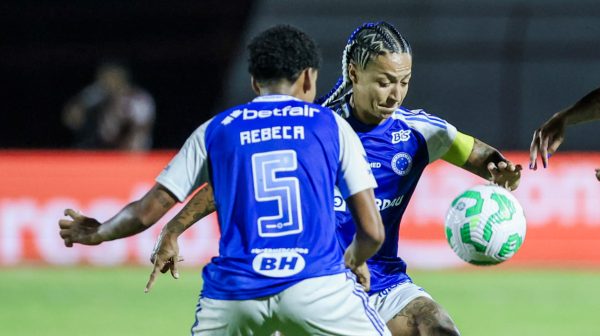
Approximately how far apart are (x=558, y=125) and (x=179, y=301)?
19.9ft

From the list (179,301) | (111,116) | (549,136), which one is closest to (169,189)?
(549,136)

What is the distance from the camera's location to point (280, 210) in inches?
200

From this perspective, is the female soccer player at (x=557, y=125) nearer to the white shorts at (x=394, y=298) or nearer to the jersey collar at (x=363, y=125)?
the jersey collar at (x=363, y=125)

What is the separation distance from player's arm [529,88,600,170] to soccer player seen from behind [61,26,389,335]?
193cm

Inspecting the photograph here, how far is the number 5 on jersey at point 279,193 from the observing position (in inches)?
200

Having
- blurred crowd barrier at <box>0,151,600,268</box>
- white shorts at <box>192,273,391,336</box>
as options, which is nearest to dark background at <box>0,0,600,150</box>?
blurred crowd barrier at <box>0,151,600,268</box>

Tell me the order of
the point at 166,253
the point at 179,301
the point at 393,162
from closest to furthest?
the point at 166,253
the point at 393,162
the point at 179,301

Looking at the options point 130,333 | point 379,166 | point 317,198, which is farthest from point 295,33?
point 130,333

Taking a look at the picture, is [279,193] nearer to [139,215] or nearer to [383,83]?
[139,215]

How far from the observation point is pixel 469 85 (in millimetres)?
19922

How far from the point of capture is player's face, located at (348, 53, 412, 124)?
6195 mm

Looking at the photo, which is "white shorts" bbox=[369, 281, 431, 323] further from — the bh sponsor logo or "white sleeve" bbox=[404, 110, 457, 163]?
the bh sponsor logo

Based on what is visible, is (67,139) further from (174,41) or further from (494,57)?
(494,57)

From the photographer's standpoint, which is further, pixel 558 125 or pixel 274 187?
pixel 558 125
